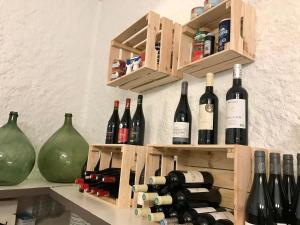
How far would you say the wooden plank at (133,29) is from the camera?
1.19 m

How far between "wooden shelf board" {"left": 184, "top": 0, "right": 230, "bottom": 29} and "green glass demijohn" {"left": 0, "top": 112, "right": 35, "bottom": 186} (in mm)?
1028

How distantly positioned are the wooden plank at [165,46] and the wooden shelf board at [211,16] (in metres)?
0.14

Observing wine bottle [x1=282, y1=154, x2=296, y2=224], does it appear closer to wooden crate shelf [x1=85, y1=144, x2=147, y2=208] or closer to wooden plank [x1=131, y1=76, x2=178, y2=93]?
wooden crate shelf [x1=85, y1=144, x2=147, y2=208]

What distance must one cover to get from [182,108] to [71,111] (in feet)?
3.63

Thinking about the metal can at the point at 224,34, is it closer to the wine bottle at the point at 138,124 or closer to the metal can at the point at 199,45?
the metal can at the point at 199,45

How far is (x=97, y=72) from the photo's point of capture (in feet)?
6.36

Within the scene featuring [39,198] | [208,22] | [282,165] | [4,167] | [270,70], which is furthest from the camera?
[39,198]

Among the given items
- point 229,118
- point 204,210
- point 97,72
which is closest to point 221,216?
point 204,210

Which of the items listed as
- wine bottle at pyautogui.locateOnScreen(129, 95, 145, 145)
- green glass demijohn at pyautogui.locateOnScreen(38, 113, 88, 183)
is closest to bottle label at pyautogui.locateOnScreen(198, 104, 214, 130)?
wine bottle at pyautogui.locateOnScreen(129, 95, 145, 145)

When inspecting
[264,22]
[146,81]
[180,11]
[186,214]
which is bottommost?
[186,214]

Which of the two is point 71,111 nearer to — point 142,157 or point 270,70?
point 142,157

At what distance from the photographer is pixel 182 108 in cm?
105

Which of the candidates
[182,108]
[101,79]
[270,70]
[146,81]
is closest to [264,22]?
[270,70]

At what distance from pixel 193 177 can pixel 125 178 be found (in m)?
0.32
